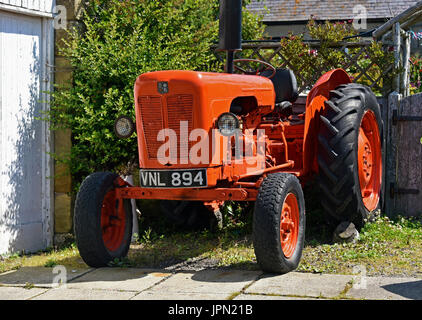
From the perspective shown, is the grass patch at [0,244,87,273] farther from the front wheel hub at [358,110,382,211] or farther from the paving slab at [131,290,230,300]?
the front wheel hub at [358,110,382,211]

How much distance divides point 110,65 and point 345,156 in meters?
2.58

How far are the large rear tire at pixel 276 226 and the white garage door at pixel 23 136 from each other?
2.93m

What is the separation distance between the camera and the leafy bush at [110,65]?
6797 millimetres

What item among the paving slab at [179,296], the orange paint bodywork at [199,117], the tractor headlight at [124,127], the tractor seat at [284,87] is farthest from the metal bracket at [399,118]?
the paving slab at [179,296]

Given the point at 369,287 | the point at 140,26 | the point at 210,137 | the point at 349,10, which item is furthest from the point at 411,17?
the point at 349,10

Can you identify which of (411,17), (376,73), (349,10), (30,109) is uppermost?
(349,10)

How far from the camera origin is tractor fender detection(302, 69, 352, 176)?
6055 millimetres

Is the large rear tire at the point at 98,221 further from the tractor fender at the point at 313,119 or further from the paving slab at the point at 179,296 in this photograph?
the tractor fender at the point at 313,119

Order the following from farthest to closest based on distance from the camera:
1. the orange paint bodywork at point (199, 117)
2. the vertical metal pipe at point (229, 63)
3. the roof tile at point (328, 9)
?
1. the roof tile at point (328, 9)
2. the vertical metal pipe at point (229, 63)
3. the orange paint bodywork at point (199, 117)

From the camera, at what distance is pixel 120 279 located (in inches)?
197

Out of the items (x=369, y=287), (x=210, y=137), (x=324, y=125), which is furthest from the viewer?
(x=324, y=125)
